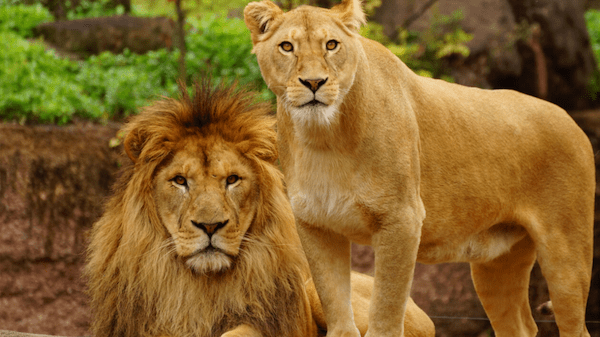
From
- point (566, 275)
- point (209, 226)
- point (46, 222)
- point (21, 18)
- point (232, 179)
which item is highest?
point (21, 18)

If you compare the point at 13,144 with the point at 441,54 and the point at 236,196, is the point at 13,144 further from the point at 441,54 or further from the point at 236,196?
the point at 441,54

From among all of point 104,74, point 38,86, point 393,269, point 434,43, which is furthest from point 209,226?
point 434,43

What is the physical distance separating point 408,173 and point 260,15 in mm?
784

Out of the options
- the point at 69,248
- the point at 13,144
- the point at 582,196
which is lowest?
the point at 69,248

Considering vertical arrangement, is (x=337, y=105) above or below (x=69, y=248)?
above

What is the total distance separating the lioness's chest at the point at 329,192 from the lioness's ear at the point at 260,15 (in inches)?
18.7

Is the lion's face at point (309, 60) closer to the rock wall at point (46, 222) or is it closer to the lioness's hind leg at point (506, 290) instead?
the lioness's hind leg at point (506, 290)

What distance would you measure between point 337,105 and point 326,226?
0.51 metres

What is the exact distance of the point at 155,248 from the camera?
3.10 meters

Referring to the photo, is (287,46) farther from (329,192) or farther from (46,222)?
(46,222)

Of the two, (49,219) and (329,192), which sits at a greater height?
(329,192)

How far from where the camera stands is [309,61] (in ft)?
7.84

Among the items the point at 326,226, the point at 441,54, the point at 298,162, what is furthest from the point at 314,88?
the point at 441,54

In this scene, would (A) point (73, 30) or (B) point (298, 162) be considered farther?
(A) point (73, 30)
